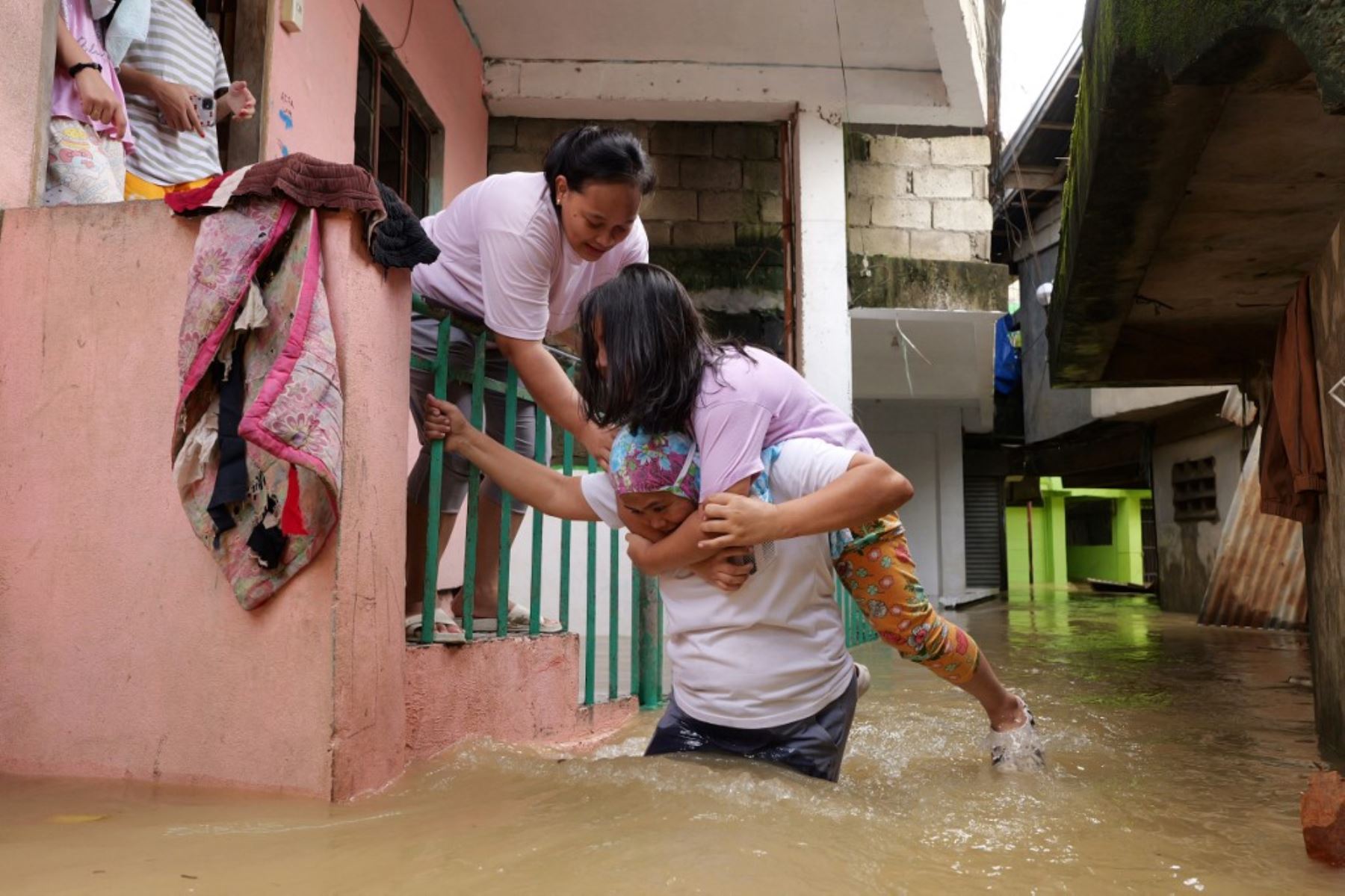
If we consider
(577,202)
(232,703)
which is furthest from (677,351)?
(232,703)

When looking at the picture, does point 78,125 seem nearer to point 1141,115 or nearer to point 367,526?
point 367,526

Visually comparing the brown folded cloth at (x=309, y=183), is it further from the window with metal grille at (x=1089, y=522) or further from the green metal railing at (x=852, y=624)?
the window with metal grille at (x=1089, y=522)

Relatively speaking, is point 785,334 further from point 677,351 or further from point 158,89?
point 677,351

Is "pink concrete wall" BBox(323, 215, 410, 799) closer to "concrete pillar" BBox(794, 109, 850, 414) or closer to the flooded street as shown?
the flooded street

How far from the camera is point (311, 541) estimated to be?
2016 millimetres

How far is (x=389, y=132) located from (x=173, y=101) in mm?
2477

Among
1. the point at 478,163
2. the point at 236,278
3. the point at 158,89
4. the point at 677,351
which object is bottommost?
the point at 677,351

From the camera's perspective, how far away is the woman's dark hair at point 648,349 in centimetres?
191

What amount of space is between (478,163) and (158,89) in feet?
12.6

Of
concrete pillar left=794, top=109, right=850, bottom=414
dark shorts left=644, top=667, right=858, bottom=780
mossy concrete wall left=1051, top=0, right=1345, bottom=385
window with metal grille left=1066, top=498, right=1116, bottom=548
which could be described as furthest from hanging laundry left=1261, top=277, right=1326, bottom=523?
window with metal grille left=1066, top=498, right=1116, bottom=548

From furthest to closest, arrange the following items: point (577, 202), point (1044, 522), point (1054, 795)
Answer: point (1044, 522)
point (577, 202)
point (1054, 795)

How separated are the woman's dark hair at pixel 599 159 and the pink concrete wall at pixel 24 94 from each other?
1.23 metres

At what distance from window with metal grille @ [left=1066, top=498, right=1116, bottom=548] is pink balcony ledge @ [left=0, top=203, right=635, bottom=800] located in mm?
21840

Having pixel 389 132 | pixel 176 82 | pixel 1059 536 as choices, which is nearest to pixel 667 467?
pixel 176 82
